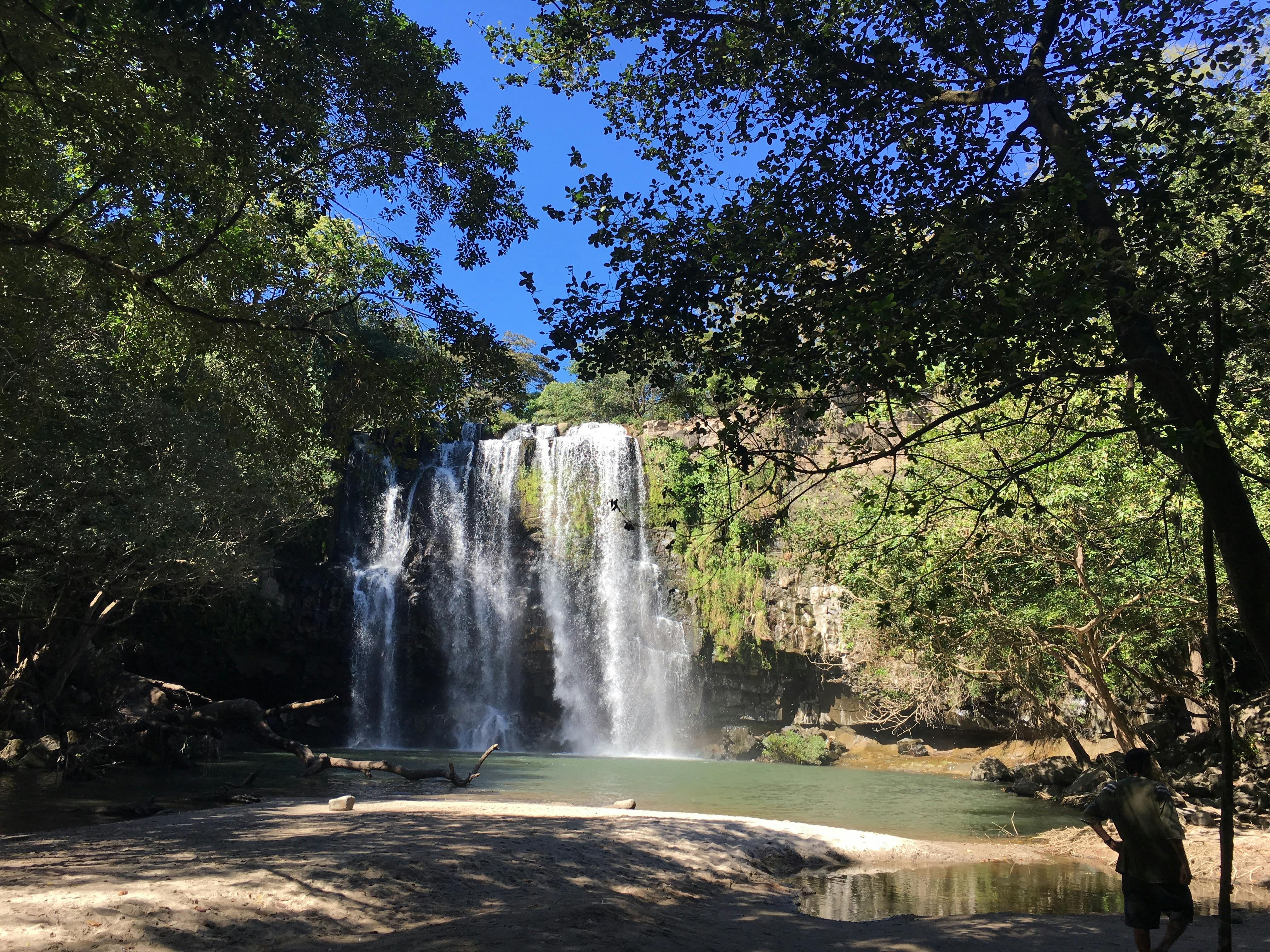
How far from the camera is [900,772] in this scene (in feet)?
79.5

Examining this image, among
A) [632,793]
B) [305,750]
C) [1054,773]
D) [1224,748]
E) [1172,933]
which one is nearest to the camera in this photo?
[1224,748]

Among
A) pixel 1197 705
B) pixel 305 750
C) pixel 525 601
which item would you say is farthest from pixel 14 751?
pixel 1197 705

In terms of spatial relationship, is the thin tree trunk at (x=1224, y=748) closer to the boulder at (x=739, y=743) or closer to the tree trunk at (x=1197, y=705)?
the tree trunk at (x=1197, y=705)

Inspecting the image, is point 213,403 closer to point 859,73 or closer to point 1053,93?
point 859,73

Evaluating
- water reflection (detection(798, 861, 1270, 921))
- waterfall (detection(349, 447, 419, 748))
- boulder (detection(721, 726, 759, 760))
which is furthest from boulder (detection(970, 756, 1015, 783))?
waterfall (detection(349, 447, 419, 748))

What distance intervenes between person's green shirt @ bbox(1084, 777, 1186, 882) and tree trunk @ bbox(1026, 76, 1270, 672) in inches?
47.9

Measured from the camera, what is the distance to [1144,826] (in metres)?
5.10

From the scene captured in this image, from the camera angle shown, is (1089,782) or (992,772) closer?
(1089,782)

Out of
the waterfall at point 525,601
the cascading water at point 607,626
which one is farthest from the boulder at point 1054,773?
the cascading water at point 607,626

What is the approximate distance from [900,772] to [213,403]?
68.4 ft

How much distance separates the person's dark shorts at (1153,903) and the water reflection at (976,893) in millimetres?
3142

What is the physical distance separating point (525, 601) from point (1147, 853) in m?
27.8

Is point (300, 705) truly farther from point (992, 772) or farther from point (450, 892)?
point (992, 772)

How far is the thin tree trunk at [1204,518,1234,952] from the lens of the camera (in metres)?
3.58
